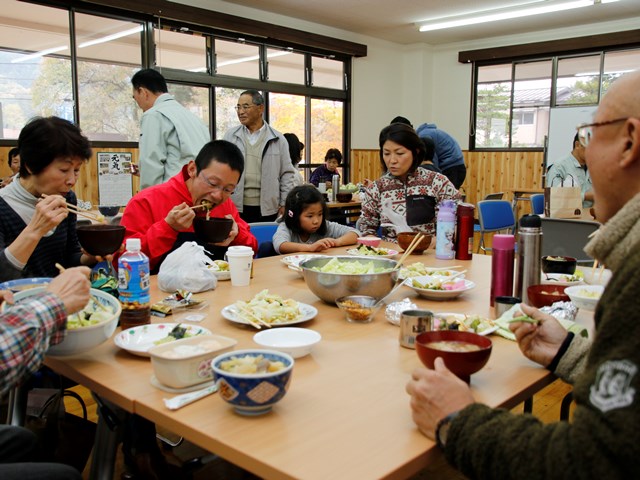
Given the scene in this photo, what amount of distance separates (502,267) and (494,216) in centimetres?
376

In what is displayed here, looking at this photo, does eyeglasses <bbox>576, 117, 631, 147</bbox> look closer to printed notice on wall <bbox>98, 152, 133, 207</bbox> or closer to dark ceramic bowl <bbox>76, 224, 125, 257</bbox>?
dark ceramic bowl <bbox>76, 224, 125, 257</bbox>

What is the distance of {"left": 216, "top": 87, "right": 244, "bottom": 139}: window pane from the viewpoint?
7.18 m

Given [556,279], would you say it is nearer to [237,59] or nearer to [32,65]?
[32,65]

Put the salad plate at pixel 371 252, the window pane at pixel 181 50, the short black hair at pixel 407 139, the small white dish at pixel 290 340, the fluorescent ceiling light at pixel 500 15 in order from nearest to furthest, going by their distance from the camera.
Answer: the small white dish at pixel 290 340 → the salad plate at pixel 371 252 → the short black hair at pixel 407 139 → the window pane at pixel 181 50 → the fluorescent ceiling light at pixel 500 15

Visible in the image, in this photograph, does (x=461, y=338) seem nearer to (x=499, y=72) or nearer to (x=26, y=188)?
(x=26, y=188)

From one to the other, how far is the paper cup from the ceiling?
5.88 metres

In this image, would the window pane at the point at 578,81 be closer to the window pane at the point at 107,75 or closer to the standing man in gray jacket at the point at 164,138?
the window pane at the point at 107,75

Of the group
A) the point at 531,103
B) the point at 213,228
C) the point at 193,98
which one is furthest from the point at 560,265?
the point at 531,103

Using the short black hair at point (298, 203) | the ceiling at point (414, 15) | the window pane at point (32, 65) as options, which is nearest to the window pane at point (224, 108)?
the ceiling at point (414, 15)

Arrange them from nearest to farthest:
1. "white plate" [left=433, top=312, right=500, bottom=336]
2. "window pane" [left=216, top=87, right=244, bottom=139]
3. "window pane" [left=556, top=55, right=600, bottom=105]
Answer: "white plate" [left=433, top=312, right=500, bottom=336], "window pane" [left=216, top=87, right=244, bottom=139], "window pane" [left=556, top=55, right=600, bottom=105]

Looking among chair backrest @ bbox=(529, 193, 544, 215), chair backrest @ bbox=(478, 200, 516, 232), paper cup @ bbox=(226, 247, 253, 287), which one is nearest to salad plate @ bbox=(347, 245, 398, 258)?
paper cup @ bbox=(226, 247, 253, 287)

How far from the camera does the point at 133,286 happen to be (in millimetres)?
1553

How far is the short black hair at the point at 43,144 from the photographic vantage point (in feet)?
6.47

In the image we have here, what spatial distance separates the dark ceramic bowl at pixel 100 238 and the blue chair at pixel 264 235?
4.30 feet
